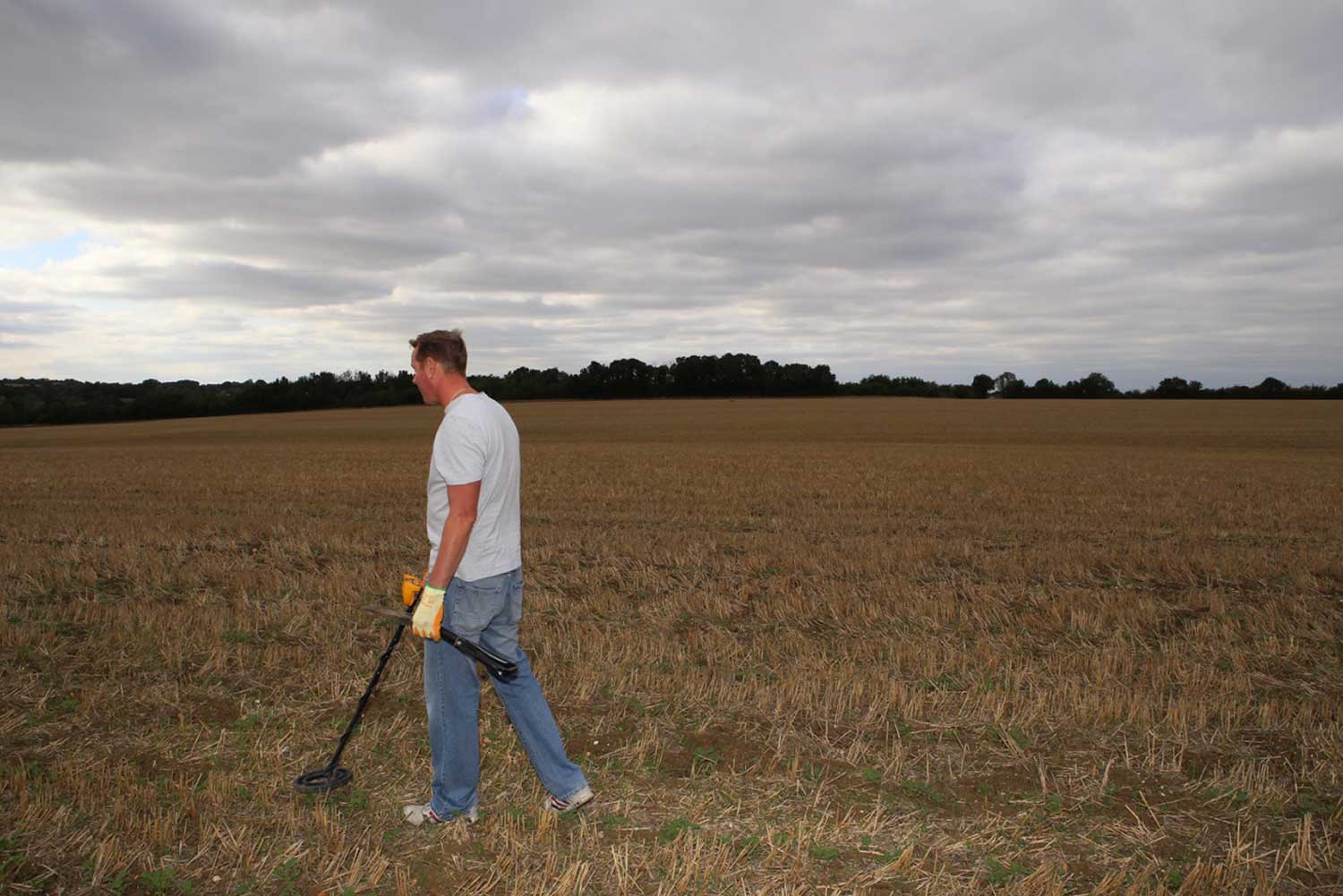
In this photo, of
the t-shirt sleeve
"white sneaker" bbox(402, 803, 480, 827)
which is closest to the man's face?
the t-shirt sleeve

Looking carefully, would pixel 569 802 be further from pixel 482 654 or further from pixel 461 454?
pixel 461 454

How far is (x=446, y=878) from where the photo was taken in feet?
12.6

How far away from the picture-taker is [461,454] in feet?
12.7

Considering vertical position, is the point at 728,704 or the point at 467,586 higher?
the point at 467,586

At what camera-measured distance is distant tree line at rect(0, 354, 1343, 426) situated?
76.2m

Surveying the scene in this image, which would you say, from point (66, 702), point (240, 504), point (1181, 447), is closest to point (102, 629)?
point (66, 702)

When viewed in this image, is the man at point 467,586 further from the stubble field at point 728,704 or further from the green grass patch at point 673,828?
the green grass patch at point 673,828

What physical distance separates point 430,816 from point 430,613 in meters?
1.15

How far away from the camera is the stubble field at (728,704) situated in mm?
3953

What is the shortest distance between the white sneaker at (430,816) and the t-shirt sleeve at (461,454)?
169cm

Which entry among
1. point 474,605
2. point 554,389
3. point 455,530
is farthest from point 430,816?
point 554,389

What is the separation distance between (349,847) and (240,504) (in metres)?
15.2

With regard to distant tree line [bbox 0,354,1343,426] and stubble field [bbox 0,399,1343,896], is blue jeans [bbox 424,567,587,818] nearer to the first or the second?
stubble field [bbox 0,399,1343,896]

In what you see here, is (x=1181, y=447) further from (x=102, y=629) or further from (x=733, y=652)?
(x=102, y=629)
